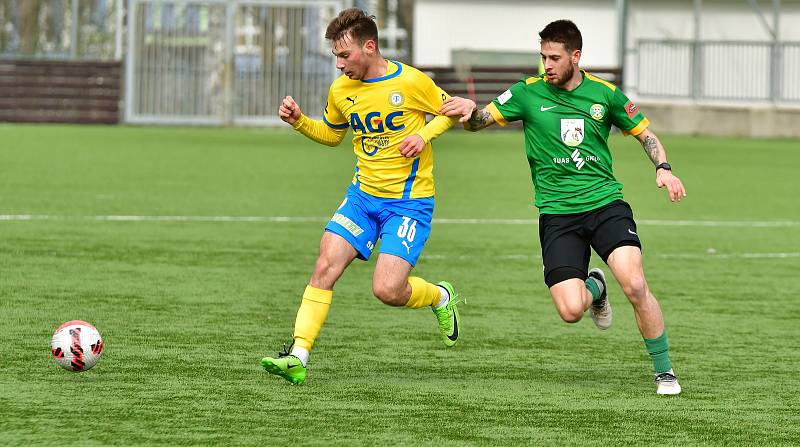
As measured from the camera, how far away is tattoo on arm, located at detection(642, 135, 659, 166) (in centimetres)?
818

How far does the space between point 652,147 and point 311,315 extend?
1963 millimetres

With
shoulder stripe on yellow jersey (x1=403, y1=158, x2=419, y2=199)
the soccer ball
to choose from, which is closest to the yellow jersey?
shoulder stripe on yellow jersey (x1=403, y1=158, x2=419, y2=199)

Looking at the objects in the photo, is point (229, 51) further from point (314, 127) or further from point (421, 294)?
point (421, 294)

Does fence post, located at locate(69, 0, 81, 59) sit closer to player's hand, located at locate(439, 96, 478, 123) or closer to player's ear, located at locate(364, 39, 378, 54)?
player's ear, located at locate(364, 39, 378, 54)

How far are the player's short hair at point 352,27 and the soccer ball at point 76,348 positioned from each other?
6.51 feet

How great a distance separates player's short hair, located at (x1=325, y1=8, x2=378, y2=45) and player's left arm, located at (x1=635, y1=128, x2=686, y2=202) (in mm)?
1517

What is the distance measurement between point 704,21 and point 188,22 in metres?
15.1

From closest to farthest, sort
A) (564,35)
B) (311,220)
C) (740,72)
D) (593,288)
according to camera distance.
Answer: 1. (564,35)
2. (593,288)
3. (311,220)
4. (740,72)

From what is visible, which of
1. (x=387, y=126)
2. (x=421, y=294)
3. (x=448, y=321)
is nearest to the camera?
(x=387, y=126)

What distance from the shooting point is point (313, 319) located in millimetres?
8227

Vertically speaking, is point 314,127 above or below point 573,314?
above

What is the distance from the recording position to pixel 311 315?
27.0 feet

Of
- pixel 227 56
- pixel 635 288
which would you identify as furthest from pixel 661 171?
pixel 227 56

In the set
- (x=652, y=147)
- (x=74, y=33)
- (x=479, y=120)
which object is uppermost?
(x=74, y=33)
